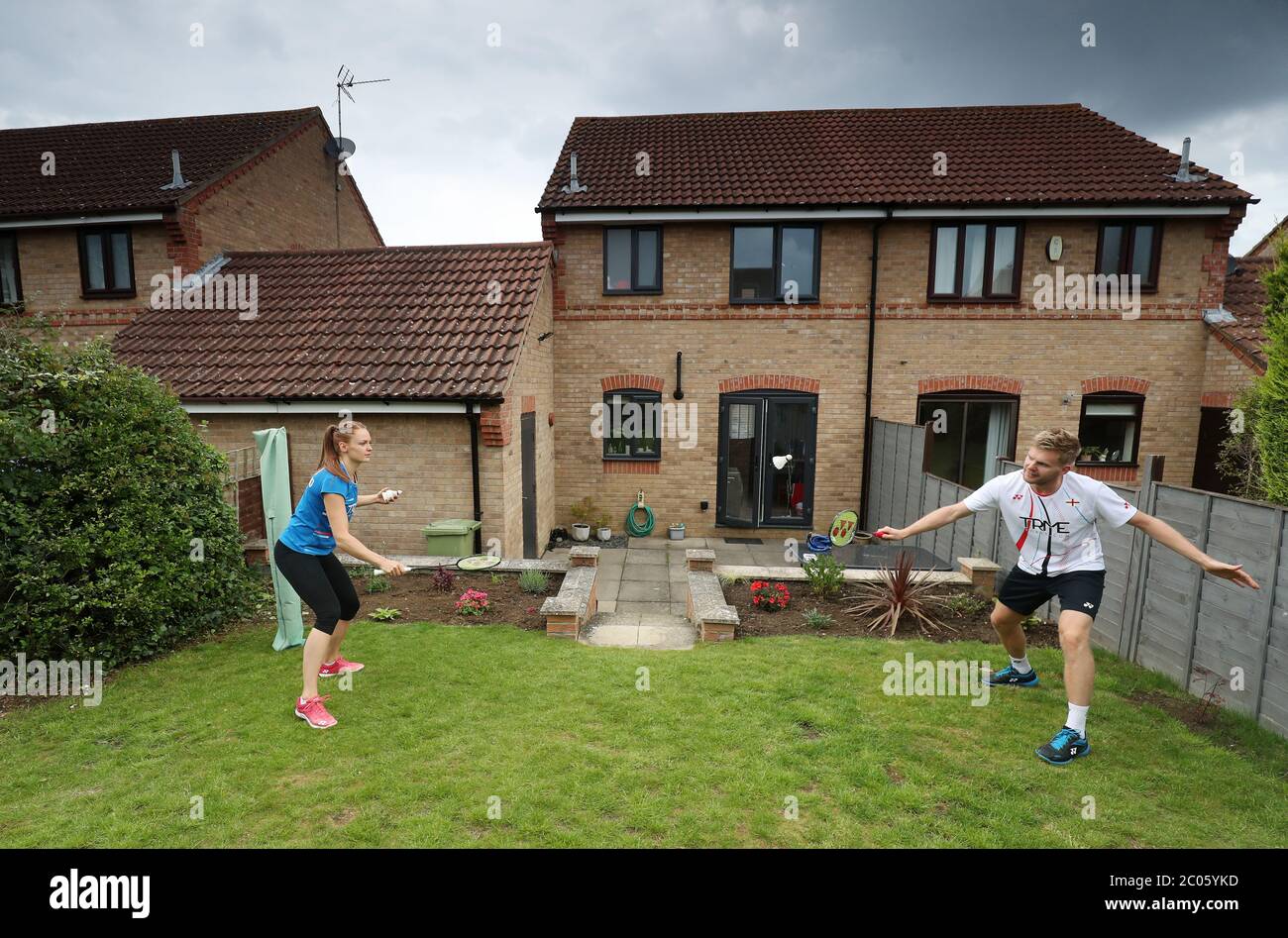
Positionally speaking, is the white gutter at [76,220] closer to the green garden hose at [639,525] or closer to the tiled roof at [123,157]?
the tiled roof at [123,157]

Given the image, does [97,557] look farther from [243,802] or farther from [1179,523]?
[1179,523]

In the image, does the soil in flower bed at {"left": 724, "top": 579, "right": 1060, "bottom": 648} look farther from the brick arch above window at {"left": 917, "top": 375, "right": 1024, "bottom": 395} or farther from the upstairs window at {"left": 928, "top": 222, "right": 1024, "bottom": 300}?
the upstairs window at {"left": 928, "top": 222, "right": 1024, "bottom": 300}

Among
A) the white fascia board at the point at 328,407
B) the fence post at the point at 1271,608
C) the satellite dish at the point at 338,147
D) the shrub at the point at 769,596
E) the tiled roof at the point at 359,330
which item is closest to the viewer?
the fence post at the point at 1271,608

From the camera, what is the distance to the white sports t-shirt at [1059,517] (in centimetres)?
423

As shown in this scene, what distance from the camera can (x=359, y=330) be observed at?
1034cm

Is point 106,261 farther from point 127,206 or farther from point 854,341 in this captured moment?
point 854,341

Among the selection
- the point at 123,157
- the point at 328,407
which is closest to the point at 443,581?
the point at 328,407

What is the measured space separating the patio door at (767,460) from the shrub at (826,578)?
5.23 metres

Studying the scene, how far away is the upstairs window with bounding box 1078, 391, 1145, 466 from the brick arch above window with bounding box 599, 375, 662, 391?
340 inches

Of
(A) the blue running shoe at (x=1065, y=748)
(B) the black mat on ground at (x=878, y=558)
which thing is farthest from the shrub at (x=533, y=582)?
(A) the blue running shoe at (x=1065, y=748)

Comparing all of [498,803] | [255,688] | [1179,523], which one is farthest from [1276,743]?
[255,688]

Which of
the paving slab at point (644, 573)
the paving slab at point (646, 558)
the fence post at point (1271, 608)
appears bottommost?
the paving slab at point (646, 558)

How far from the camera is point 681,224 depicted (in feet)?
40.8

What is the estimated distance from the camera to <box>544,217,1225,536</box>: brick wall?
1217cm
